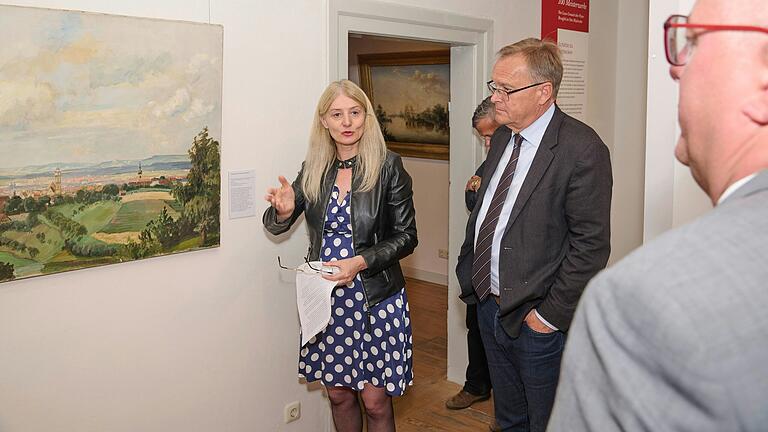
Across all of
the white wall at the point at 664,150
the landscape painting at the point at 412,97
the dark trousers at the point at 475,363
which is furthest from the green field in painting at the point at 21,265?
the landscape painting at the point at 412,97

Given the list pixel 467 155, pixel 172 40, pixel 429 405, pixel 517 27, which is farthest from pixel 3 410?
pixel 517 27

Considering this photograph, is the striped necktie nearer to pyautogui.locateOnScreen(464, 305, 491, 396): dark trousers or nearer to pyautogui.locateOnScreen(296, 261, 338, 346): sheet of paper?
pyautogui.locateOnScreen(296, 261, 338, 346): sheet of paper

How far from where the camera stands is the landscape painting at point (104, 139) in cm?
231

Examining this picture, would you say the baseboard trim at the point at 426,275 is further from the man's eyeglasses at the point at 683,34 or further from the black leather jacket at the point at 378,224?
the man's eyeglasses at the point at 683,34

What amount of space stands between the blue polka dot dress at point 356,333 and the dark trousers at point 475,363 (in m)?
1.10

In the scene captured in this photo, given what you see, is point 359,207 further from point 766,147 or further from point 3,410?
point 766,147

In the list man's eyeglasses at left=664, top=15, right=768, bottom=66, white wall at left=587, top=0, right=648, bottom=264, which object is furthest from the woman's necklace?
white wall at left=587, top=0, right=648, bottom=264

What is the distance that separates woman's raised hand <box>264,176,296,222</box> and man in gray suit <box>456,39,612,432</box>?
763mm

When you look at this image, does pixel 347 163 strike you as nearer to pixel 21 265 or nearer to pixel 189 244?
pixel 189 244

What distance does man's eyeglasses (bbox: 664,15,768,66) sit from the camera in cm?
85

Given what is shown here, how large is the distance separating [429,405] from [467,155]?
1479 millimetres

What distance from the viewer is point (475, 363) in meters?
4.07

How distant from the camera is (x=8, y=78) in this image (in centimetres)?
225

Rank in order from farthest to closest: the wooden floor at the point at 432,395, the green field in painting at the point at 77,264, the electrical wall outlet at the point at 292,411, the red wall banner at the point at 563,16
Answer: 1. the red wall banner at the point at 563,16
2. the wooden floor at the point at 432,395
3. the electrical wall outlet at the point at 292,411
4. the green field in painting at the point at 77,264
